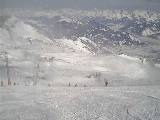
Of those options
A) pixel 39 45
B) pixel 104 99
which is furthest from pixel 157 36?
pixel 104 99

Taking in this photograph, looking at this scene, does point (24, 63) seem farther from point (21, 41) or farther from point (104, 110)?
point (104, 110)

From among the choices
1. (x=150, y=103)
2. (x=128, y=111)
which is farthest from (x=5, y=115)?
(x=150, y=103)

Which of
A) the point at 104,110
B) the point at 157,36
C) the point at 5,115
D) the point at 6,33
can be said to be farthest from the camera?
the point at 157,36

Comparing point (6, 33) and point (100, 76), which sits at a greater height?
point (6, 33)

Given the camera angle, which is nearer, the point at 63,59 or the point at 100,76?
the point at 100,76

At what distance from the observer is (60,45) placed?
6796 inches

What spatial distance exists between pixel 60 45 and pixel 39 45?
1175 cm

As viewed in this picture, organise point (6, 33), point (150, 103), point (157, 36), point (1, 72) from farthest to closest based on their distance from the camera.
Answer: point (157, 36) < point (6, 33) < point (1, 72) < point (150, 103)

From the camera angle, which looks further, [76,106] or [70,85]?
[70,85]

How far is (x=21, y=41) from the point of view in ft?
561

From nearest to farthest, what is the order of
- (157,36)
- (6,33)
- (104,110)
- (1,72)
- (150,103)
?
1. (104,110)
2. (150,103)
3. (1,72)
4. (6,33)
5. (157,36)

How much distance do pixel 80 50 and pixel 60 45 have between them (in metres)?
13.5

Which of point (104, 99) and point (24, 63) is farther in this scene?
point (24, 63)

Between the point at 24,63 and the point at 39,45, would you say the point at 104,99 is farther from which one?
the point at 39,45
